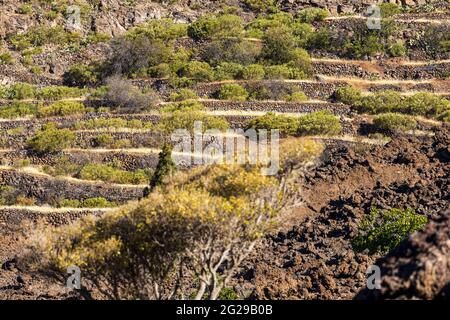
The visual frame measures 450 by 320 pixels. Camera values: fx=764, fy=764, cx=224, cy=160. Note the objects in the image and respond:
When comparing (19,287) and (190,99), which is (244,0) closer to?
(190,99)

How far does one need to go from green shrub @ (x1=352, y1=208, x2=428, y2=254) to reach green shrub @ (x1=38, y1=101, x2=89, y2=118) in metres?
23.9

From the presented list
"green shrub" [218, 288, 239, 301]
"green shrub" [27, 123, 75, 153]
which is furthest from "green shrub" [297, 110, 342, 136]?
"green shrub" [218, 288, 239, 301]

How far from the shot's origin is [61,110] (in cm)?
4512

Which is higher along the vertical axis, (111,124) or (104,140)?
(111,124)

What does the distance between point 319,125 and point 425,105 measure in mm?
7219

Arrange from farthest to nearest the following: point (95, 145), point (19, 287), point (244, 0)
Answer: point (244, 0)
point (95, 145)
point (19, 287)

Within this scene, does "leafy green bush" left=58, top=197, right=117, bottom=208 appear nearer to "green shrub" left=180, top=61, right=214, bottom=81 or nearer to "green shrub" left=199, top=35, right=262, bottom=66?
"green shrub" left=180, top=61, right=214, bottom=81

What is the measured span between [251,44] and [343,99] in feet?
38.7

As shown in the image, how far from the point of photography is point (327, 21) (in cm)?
5972

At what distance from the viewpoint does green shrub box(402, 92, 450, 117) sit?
141ft

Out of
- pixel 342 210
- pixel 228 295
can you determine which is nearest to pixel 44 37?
pixel 342 210

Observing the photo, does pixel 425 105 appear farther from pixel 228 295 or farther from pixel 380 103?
pixel 228 295

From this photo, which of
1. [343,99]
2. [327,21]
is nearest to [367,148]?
[343,99]

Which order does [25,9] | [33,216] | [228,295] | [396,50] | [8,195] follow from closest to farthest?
[228,295]
[33,216]
[8,195]
[396,50]
[25,9]
